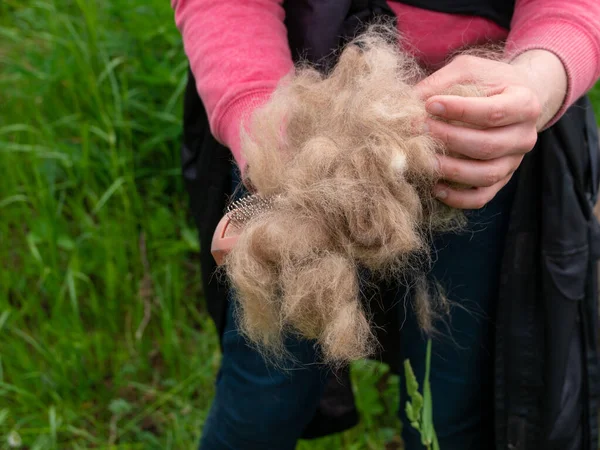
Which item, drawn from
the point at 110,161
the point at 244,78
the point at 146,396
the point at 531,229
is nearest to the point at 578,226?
the point at 531,229

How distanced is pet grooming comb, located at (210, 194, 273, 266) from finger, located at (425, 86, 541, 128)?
225 mm

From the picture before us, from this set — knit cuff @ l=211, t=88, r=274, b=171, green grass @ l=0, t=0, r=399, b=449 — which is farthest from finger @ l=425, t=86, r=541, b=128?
green grass @ l=0, t=0, r=399, b=449

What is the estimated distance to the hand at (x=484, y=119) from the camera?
754 mm

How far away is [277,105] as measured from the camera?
33.6 inches

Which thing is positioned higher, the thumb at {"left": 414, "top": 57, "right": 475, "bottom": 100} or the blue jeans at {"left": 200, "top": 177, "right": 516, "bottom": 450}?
the thumb at {"left": 414, "top": 57, "right": 475, "bottom": 100}

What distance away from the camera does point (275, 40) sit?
3.24 feet

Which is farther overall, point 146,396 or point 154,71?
point 154,71

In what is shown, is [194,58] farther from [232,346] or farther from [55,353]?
Answer: [55,353]

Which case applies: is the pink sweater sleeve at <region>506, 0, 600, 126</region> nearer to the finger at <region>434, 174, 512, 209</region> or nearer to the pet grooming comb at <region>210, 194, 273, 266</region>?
the finger at <region>434, 174, 512, 209</region>

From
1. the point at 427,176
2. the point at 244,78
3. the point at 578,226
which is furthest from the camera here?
the point at 578,226

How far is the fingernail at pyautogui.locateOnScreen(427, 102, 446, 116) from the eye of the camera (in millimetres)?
753

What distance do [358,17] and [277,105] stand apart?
24cm

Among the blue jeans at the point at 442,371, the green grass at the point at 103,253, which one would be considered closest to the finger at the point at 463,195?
the blue jeans at the point at 442,371

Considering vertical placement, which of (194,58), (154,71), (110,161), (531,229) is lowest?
(110,161)
